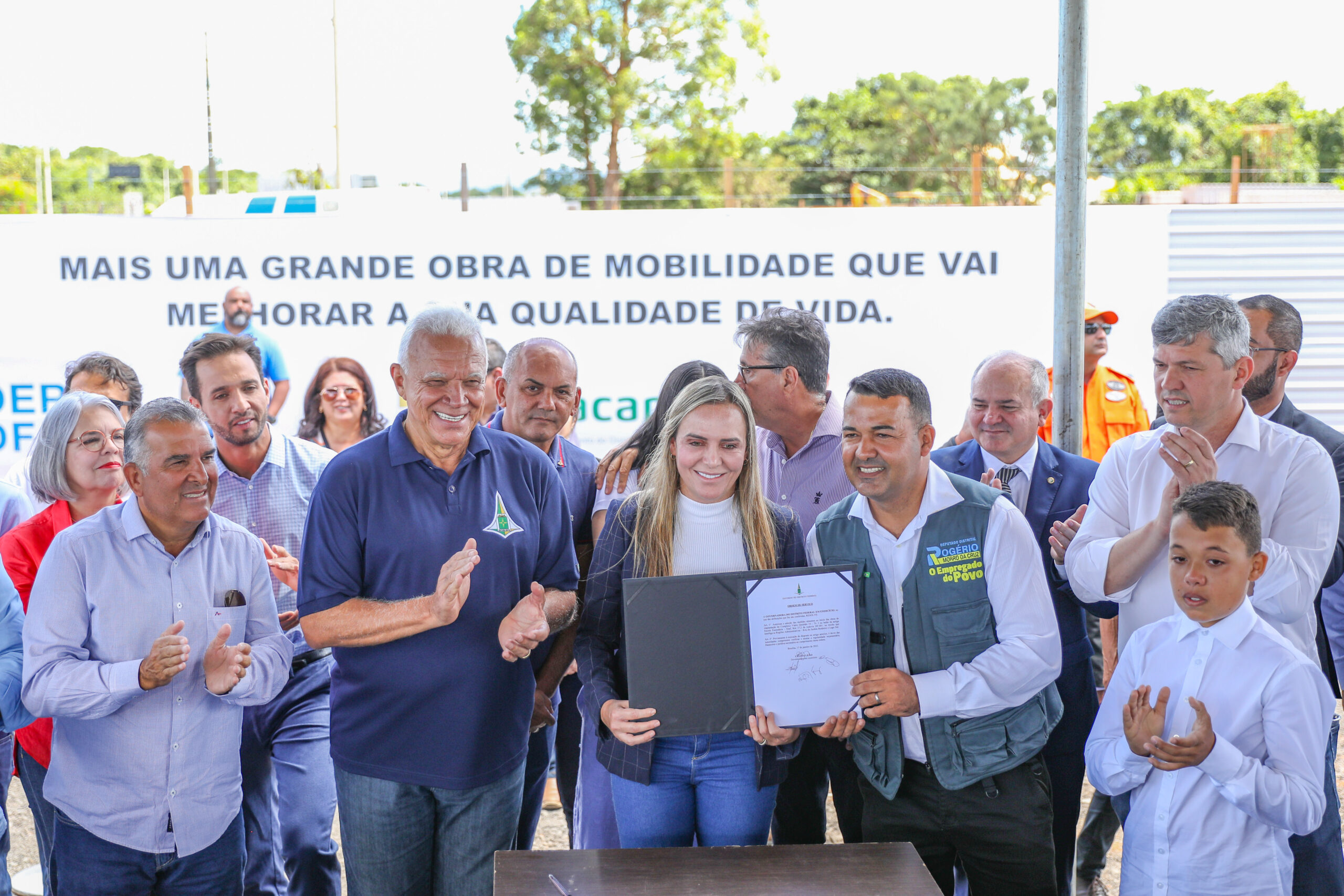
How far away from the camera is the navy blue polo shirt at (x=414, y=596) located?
2844 millimetres

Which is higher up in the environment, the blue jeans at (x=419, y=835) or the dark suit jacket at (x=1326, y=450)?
the dark suit jacket at (x=1326, y=450)

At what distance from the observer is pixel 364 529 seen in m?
2.85

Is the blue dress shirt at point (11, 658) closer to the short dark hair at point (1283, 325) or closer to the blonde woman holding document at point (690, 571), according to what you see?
the blonde woman holding document at point (690, 571)

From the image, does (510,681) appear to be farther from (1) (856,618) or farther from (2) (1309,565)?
(2) (1309,565)

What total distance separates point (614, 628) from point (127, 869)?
1427 millimetres

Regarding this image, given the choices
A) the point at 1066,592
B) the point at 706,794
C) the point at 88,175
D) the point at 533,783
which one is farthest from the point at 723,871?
the point at 88,175

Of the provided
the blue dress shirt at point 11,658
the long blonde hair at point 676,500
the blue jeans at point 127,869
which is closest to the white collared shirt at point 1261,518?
the long blonde hair at point 676,500

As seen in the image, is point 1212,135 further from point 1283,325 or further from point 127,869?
point 127,869

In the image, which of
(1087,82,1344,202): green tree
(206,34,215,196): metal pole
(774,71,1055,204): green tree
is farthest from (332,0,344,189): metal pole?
(1087,82,1344,202): green tree

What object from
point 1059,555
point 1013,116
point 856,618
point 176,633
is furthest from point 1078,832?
point 1013,116

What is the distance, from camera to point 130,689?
2.71 m

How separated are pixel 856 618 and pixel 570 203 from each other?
1093 centimetres

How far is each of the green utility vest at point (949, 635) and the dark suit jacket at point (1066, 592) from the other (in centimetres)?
50

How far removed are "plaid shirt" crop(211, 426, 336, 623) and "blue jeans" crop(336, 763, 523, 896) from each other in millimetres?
1049
